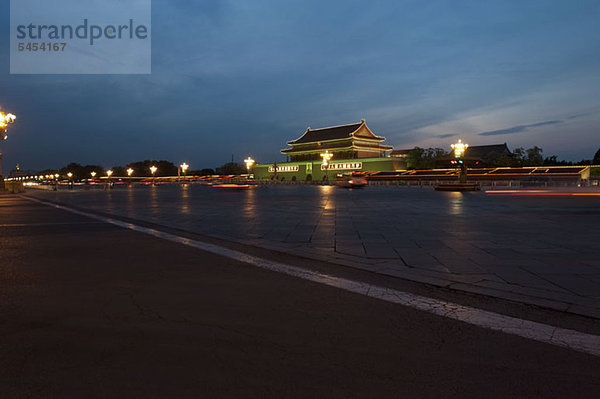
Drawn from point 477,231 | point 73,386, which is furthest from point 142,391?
point 477,231

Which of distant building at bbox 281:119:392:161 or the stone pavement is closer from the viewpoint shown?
the stone pavement

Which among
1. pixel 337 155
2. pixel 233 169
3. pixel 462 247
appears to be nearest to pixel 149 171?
pixel 233 169

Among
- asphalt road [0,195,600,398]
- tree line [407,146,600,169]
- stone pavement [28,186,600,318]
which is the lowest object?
asphalt road [0,195,600,398]

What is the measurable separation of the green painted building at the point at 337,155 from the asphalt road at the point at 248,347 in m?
58.3

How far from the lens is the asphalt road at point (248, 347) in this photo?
209 cm

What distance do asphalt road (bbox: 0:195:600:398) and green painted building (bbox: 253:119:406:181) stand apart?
5832cm

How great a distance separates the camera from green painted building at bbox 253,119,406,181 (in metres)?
61.4

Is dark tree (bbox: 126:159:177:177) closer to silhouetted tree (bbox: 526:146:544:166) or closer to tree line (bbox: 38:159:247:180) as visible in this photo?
tree line (bbox: 38:159:247:180)

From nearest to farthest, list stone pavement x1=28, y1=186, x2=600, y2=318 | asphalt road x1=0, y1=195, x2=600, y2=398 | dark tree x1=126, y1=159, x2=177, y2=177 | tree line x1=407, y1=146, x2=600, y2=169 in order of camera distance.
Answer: asphalt road x1=0, y1=195, x2=600, y2=398
stone pavement x1=28, y1=186, x2=600, y2=318
tree line x1=407, y1=146, x2=600, y2=169
dark tree x1=126, y1=159, x2=177, y2=177

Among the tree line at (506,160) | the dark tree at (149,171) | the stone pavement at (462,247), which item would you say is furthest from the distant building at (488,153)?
the dark tree at (149,171)

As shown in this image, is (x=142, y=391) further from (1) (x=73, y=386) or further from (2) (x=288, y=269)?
(2) (x=288, y=269)

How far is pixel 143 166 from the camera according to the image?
120 m

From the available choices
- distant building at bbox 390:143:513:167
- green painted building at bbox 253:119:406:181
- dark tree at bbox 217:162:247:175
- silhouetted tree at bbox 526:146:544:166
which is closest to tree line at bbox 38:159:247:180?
dark tree at bbox 217:162:247:175

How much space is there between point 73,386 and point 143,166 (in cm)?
12866
